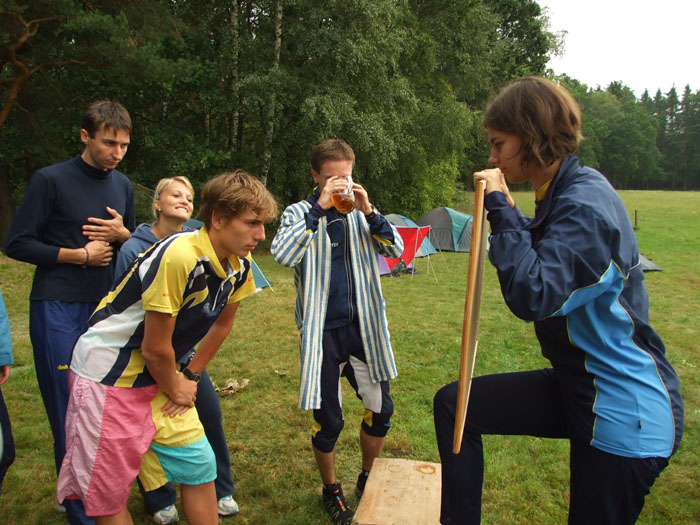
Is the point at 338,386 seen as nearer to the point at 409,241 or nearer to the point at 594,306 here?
the point at 594,306

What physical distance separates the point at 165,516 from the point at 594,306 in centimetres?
250

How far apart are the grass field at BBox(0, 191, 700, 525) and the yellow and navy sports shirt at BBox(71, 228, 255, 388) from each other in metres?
1.35

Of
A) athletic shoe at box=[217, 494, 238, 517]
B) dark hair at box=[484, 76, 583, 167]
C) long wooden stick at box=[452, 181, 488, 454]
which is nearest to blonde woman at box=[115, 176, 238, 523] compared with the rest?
athletic shoe at box=[217, 494, 238, 517]

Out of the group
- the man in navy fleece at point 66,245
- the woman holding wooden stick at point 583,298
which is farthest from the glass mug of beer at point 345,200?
the man in navy fleece at point 66,245

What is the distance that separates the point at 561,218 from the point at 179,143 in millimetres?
14966

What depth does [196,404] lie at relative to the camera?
2.69 m

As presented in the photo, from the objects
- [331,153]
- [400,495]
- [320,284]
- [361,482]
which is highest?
[331,153]

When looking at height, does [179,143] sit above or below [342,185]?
above

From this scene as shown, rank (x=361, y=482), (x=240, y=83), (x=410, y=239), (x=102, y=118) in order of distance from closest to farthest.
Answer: (x=102, y=118)
(x=361, y=482)
(x=410, y=239)
(x=240, y=83)

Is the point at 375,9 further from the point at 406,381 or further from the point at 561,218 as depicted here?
the point at 561,218

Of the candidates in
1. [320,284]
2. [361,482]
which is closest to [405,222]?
[361,482]

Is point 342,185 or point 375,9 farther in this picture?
point 375,9

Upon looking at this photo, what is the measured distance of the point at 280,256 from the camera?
102 inches

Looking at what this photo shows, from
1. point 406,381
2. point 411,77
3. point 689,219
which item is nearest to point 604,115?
point 689,219
